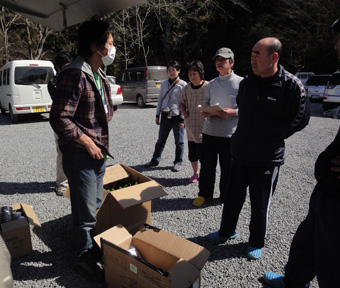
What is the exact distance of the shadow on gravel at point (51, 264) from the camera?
2164 millimetres

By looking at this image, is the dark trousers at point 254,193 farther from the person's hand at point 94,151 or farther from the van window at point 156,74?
the van window at point 156,74

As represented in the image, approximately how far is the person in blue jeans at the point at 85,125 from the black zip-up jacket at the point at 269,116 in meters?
1.17

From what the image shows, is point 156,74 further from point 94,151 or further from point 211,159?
point 94,151

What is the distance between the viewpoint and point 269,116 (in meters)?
2.19

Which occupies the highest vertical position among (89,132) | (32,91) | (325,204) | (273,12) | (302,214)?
(273,12)

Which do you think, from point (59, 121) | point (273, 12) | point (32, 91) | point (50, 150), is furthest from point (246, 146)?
point (273, 12)

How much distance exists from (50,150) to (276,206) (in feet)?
15.7

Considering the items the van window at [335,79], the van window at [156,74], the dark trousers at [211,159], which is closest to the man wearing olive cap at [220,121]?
the dark trousers at [211,159]

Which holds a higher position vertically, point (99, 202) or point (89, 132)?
point (89, 132)

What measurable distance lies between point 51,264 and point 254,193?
190cm

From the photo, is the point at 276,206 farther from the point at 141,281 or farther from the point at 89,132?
the point at 89,132

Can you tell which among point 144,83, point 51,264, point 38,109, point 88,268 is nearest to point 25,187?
point 51,264

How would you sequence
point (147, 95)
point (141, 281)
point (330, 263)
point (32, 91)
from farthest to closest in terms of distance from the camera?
1. point (147, 95)
2. point (32, 91)
3. point (141, 281)
4. point (330, 263)

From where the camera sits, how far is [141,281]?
5.85ft
